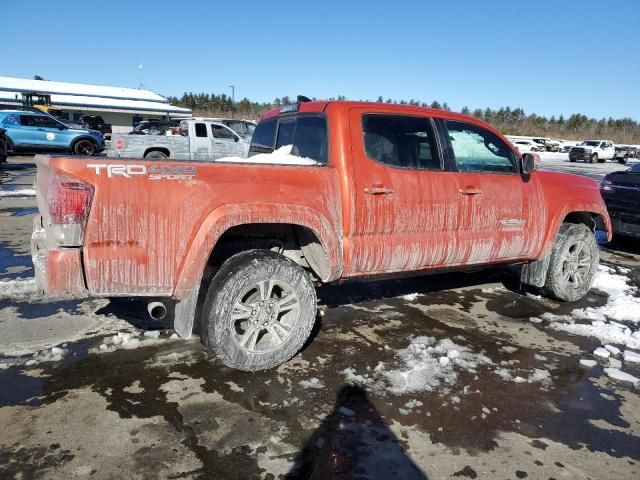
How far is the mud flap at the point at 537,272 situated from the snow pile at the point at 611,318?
1.19 ft

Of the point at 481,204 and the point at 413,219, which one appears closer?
the point at 413,219

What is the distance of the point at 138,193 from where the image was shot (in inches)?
118

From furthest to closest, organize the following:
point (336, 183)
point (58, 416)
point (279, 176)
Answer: point (336, 183) < point (279, 176) < point (58, 416)

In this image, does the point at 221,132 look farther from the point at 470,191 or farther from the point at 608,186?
the point at 470,191

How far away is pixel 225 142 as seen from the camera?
16266mm

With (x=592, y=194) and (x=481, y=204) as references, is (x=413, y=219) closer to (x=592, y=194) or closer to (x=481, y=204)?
(x=481, y=204)

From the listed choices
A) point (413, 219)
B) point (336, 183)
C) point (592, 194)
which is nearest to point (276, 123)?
point (336, 183)

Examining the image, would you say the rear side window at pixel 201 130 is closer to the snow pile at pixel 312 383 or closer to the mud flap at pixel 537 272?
the mud flap at pixel 537 272

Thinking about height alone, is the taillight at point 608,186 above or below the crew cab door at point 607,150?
below

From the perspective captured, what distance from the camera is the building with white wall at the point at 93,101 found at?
47.2 meters

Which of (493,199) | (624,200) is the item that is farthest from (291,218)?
(624,200)

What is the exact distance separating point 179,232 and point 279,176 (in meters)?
0.79

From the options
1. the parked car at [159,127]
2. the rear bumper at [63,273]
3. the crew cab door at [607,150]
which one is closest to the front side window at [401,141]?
the rear bumper at [63,273]

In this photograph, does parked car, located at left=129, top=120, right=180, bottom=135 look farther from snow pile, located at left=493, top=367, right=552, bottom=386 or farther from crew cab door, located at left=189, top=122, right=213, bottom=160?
snow pile, located at left=493, top=367, right=552, bottom=386
